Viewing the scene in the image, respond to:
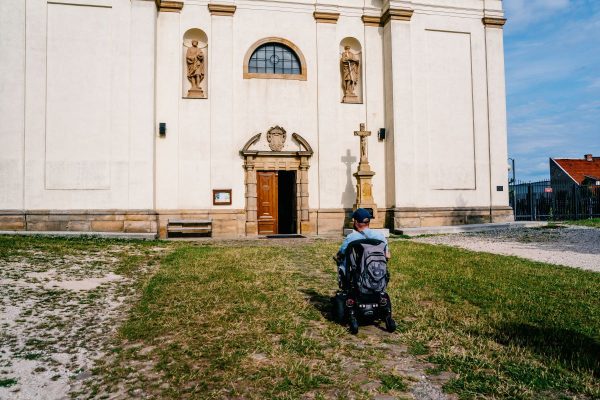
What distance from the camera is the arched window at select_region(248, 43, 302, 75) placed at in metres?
16.6

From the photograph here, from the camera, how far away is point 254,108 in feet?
53.1

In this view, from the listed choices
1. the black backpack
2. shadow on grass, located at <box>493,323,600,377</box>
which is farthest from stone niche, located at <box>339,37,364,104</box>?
shadow on grass, located at <box>493,323,600,377</box>

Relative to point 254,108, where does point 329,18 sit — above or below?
above

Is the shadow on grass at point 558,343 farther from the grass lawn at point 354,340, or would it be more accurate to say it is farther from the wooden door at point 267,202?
the wooden door at point 267,202

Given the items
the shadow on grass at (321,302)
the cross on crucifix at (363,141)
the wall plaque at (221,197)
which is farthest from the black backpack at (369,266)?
the wall plaque at (221,197)

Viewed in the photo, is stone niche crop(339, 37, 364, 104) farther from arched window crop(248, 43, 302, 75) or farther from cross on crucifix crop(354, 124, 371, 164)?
arched window crop(248, 43, 302, 75)

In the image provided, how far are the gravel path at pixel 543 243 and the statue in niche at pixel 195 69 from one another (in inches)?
362

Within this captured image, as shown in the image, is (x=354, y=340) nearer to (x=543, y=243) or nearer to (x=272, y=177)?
(x=543, y=243)

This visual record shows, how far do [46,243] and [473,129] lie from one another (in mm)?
14931

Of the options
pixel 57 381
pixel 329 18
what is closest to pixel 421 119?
pixel 329 18

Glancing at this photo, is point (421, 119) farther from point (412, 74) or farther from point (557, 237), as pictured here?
point (557, 237)

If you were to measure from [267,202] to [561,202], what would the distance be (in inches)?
602

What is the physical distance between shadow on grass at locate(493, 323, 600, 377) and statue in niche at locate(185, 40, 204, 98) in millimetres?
13576

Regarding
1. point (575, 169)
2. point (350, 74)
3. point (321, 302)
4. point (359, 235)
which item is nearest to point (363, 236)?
point (359, 235)
